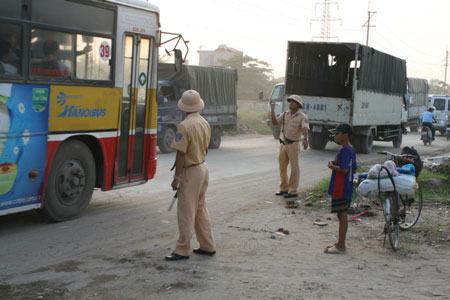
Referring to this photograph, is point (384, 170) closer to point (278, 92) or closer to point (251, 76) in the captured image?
point (278, 92)

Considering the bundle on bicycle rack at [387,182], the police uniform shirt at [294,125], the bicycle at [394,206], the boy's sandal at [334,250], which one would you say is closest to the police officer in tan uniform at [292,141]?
the police uniform shirt at [294,125]

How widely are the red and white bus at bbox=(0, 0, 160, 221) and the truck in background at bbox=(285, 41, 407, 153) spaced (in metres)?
11.3

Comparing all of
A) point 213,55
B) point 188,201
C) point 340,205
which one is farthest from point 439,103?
point 213,55

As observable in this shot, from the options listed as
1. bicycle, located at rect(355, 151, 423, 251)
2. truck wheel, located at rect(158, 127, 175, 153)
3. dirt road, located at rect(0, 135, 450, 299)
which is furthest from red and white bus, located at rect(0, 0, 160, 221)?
truck wheel, located at rect(158, 127, 175, 153)

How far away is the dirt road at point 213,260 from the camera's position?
18.0ft

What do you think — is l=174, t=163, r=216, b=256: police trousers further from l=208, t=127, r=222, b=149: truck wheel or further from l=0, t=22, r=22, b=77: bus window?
l=208, t=127, r=222, b=149: truck wheel

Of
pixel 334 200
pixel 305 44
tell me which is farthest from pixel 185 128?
pixel 305 44

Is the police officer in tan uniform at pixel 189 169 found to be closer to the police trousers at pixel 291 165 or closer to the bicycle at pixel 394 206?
the bicycle at pixel 394 206

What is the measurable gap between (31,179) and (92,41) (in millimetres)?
2014

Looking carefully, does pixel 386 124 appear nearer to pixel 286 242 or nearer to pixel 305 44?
pixel 305 44

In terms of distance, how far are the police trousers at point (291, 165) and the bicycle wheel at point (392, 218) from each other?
3.62 m

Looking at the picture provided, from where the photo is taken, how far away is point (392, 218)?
7.31m

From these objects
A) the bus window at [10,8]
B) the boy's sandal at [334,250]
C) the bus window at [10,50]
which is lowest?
the boy's sandal at [334,250]

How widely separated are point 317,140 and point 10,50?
1563 cm
